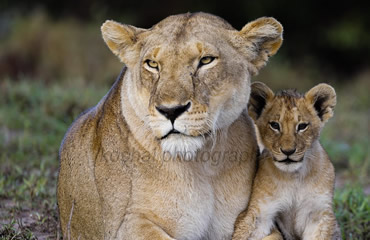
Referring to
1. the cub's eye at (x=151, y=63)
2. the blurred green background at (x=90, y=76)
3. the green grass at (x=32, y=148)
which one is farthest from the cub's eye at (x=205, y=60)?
the green grass at (x=32, y=148)

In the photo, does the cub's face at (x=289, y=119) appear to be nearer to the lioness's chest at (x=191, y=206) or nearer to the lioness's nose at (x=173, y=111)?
the lioness's chest at (x=191, y=206)

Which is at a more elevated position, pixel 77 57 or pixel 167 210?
pixel 167 210

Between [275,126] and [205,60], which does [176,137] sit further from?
[275,126]

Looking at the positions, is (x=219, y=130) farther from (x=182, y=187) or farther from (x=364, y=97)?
(x=364, y=97)

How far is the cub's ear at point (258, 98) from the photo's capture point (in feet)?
15.0

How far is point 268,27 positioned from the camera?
419cm

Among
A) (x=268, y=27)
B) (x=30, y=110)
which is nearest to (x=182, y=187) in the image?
(x=268, y=27)

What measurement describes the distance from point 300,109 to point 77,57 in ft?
27.3

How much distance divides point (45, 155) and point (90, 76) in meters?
5.40

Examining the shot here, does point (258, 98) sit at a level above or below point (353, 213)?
above

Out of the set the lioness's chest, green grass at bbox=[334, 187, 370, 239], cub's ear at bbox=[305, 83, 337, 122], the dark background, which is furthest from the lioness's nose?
the dark background

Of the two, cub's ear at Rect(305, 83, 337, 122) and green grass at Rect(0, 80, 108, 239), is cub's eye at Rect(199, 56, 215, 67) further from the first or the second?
green grass at Rect(0, 80, 108, 239)

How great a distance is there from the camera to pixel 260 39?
4223 mm

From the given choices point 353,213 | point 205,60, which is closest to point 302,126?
point 205,60
